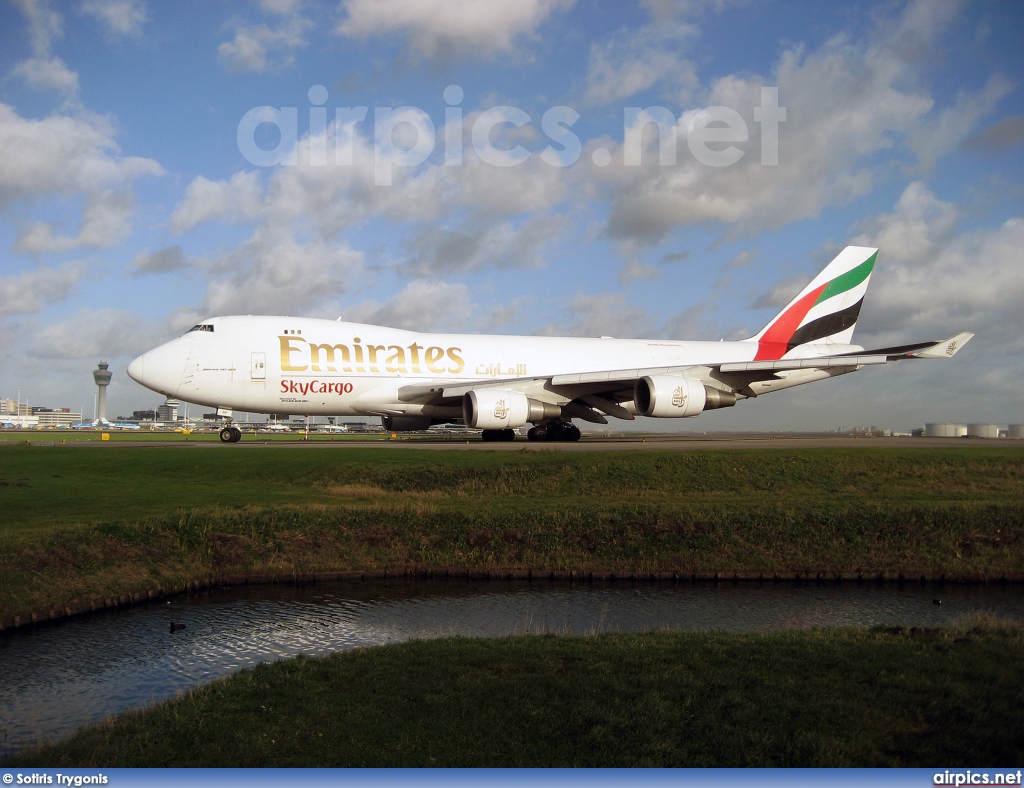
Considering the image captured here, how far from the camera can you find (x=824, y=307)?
3509cm

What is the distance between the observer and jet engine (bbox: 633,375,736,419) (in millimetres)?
26938

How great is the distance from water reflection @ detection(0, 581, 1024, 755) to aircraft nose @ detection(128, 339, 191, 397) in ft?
51.5

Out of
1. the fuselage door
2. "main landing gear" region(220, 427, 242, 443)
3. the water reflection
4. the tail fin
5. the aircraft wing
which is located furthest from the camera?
the tail fin

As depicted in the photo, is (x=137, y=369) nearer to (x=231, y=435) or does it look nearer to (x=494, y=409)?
(x=231, y=435)

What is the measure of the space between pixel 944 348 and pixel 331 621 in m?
25.0

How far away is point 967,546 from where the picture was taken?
642 inches

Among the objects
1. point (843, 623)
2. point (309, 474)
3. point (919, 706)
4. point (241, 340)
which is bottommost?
point (843, 623)

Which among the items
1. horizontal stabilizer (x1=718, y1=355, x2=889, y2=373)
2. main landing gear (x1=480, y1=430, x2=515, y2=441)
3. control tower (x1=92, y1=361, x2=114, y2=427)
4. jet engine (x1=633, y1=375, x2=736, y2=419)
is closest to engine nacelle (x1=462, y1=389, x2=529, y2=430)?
jet engine (x1=633, y1=375, x2=736, y2=419)

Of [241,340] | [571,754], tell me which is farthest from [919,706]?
[241,340]

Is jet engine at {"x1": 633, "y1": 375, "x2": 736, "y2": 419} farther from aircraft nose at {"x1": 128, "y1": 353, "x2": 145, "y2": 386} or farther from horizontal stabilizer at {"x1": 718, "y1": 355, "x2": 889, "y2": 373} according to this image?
aircraft nose at {"x1": 128, "y1": 353, "x2": 145, "y2": 386}

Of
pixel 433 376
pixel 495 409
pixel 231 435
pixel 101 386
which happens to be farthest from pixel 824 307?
pixel 101 386

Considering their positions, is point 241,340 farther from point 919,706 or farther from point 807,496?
point 919,706

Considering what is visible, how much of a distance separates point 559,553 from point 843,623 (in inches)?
230

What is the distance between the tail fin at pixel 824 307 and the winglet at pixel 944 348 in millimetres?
7752
